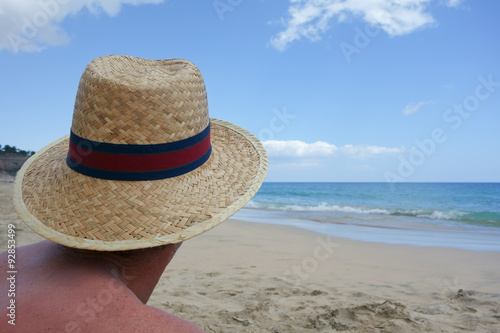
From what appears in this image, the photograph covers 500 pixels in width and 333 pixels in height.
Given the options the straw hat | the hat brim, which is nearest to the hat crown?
the straw hat

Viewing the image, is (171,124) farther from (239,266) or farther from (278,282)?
(239,266)

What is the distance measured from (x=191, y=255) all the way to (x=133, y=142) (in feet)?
14.7

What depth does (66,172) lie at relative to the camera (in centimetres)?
160

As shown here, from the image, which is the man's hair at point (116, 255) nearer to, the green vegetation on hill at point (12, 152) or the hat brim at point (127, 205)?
the hat brim at point (127, 205)

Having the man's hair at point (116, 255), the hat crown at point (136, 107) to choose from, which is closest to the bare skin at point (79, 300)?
the man's hair at point (116, 255)

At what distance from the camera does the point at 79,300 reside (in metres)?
1.23

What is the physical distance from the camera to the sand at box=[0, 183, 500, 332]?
307 centimetres

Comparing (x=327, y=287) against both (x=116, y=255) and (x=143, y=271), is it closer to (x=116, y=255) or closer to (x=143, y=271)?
(x=143, y=271)

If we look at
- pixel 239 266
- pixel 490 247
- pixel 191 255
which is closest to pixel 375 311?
pixel 239 266

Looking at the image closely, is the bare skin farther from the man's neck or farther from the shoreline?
the shoreline

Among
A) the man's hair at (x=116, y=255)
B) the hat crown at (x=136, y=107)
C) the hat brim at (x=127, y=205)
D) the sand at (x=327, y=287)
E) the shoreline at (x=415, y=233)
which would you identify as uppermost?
the hat crown at (x=136, y=107)

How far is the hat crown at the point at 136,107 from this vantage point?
4.77ft

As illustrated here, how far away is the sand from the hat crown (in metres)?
1.95

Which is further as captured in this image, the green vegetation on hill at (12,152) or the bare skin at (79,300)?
the green vegetation on hill at (12,152)
